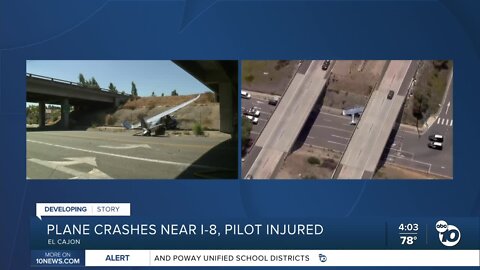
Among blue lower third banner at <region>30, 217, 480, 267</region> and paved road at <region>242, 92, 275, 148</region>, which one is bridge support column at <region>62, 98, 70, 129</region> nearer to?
blue lower third banner at <region>30, 217, 480, 267</region>

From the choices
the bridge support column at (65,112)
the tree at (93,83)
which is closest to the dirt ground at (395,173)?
the tree at (93,83)

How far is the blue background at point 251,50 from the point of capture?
2.38 m

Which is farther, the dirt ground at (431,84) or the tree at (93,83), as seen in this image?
the tree at (93,83)

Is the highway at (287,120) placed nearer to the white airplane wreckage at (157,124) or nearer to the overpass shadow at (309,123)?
the overpass shadow at (309,123)

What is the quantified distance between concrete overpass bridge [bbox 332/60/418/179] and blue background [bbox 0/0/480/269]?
9cm

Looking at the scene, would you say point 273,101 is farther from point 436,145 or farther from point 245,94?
point 436,145

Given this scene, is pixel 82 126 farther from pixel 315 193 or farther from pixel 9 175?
pixel 315 193

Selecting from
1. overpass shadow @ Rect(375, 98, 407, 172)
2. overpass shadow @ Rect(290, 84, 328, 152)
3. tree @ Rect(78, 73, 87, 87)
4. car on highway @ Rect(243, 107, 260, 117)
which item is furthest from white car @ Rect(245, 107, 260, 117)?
tree @ Rect(78, 73, 87, 87)

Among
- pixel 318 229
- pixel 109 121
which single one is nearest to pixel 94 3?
pixel 109 121

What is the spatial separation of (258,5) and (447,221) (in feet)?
7.04

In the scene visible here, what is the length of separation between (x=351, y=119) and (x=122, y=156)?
5.81 feet

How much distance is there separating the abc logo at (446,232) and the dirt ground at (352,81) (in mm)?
1084

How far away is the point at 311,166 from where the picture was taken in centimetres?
243

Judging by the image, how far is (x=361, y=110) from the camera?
95.9 inches
